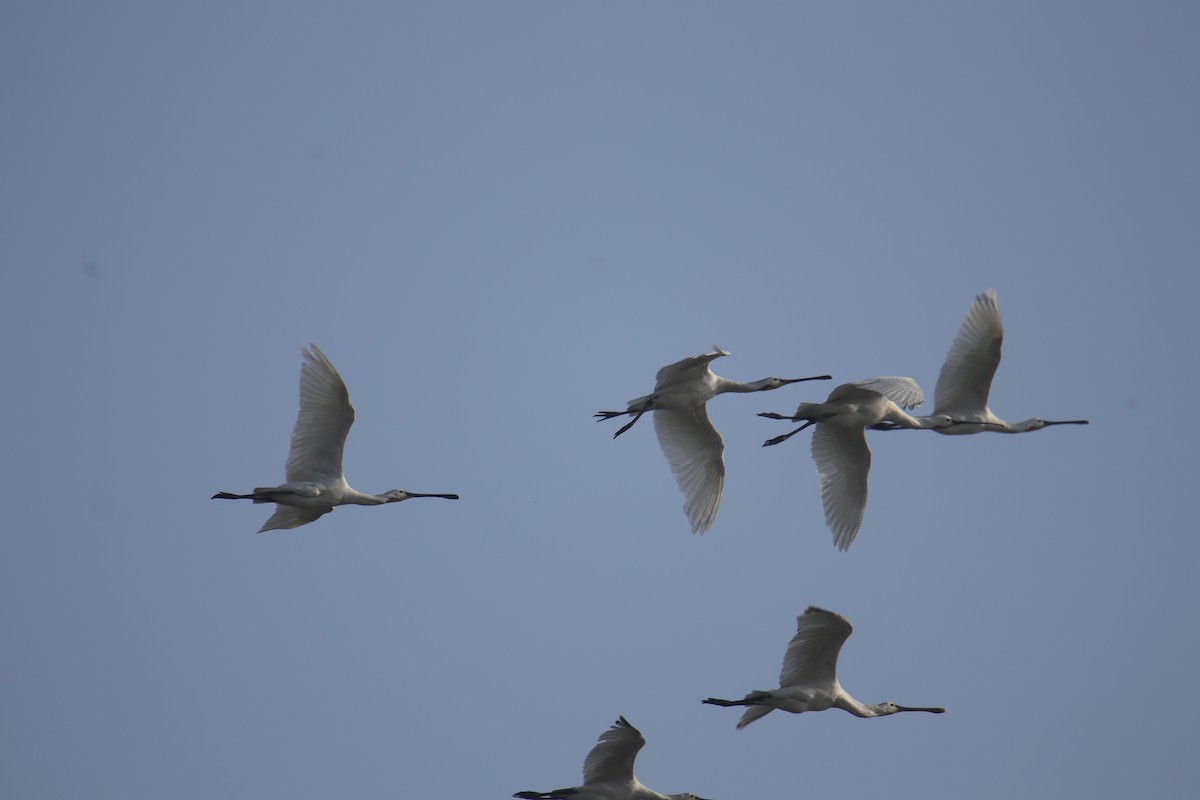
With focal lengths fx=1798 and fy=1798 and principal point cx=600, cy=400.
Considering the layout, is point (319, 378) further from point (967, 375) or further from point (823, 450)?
point (967, 375)

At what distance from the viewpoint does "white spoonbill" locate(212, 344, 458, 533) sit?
91.5 ft

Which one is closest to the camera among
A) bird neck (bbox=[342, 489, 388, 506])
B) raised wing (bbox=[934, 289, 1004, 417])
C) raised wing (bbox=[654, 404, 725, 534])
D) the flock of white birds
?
the flock of white birds

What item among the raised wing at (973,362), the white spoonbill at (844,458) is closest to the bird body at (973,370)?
the raised wing at (973,362)

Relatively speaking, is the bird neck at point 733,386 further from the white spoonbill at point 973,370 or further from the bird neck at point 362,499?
the bird neck at point 362,499

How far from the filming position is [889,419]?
32188 mm

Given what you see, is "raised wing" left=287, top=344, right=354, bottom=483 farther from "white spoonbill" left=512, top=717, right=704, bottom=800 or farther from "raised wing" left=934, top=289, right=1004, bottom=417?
"raised wing" left=934, top=289, right=1004, bottom=417

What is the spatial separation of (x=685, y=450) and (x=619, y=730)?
6832 millimetres

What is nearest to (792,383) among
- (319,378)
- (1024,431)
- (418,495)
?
(1024,431)

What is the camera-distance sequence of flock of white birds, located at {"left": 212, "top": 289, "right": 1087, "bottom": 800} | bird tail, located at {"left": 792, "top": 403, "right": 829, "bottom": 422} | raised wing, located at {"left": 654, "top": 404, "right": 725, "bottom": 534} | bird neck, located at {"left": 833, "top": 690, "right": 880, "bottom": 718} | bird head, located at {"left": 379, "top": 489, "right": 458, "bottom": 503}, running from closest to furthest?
flock of white birds, located at {"left": 212, "top": 289, "right": 1087, "bottom": 800}, bird neck, located at {"left": 833, "top": 690, "right": 880, "bottom": 718}, bird head, located at {"left": 379, "top": 489, "right": 458, "bottom": 503}, bird tail, located at {"left": 792, "top": 403, "right": 829, "bottom": 422}, raised wing, located at {"left": 654, "top": 404, "right": 725, "bottom": 534}

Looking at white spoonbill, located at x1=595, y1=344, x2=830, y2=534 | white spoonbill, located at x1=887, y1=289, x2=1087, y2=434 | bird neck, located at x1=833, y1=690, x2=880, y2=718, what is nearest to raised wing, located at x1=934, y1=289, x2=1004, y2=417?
white spoonbill, located at x1=887, y1=289, x2=1087, y2=434

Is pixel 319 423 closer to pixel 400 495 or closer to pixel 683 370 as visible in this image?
pixel 400 495

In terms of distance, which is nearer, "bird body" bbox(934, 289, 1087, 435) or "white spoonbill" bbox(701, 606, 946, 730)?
"white spoonbill" bbox(701, 606, 946, 730)

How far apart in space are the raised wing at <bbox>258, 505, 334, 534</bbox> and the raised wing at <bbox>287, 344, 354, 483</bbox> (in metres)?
0.56

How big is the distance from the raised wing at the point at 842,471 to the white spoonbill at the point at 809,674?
11.3 feet
